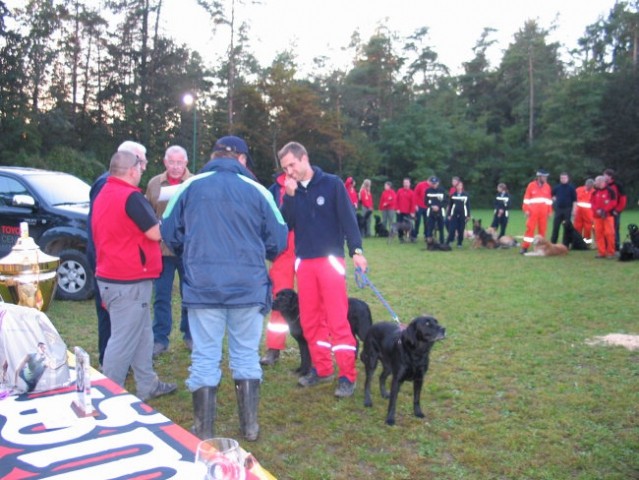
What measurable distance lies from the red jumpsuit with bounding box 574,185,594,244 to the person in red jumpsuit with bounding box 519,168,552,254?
1498mm

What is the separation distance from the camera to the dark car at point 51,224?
770cm

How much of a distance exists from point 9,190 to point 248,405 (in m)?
6.14

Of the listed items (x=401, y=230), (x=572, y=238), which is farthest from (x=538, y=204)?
(x=401, y=230)

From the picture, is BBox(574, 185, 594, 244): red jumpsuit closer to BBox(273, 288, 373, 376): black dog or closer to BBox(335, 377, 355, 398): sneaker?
BBox(273, 288, 373, 376): black dog

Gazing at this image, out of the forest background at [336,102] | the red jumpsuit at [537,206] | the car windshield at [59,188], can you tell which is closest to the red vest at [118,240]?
the car windshield at [59,188]

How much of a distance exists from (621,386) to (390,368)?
202 cm

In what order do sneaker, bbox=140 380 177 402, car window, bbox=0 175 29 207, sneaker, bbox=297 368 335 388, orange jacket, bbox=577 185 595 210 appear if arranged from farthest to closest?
orange jacket, bbox=577 185 595 210
car window, bbox=0 175 29 207
sneaker, bbox=297 368 335 388
sneaker, bbox=140 380 177 402

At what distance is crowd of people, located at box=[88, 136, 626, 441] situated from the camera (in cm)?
332

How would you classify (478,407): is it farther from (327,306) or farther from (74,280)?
(74,280)

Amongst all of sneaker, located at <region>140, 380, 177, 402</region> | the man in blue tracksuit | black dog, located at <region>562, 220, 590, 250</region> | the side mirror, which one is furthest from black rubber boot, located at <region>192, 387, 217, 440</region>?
black dog, located at <region>562, 220, 590, 250</region>

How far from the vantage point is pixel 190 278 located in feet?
11.0

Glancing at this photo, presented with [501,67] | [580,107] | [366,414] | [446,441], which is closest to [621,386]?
[446,441]

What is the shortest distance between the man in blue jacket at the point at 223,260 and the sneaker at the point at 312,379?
3.98 feet

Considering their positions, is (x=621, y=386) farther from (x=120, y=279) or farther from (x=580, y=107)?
(x=580, y=107)
